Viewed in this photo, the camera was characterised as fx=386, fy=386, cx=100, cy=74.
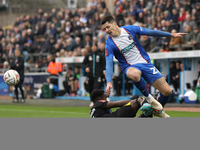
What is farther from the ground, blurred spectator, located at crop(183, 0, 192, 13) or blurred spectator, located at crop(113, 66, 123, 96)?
blurred spectator, located at crop(183, 0, 192, 13)

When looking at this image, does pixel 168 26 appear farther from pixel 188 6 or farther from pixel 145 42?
pixel 188 6

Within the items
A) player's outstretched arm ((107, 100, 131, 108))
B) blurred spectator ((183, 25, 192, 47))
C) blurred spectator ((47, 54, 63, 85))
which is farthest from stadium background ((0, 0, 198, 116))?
player's outstretched arm ((107, 100, 131, 108))

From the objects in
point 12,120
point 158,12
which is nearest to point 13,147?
point 12,120

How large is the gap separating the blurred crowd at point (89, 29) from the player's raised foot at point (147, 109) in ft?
25.5

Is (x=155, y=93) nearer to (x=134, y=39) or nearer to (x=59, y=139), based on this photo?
(x=134, y=39)

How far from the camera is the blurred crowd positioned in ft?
53.6

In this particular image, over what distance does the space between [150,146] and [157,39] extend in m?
12.1

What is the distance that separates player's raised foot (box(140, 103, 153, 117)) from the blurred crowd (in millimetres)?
7778

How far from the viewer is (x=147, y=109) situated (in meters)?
6.73

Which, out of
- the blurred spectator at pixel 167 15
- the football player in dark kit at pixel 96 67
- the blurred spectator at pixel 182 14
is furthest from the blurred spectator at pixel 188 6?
the football player in dark kit at pixel 96 67

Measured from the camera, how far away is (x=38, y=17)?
1025 inches

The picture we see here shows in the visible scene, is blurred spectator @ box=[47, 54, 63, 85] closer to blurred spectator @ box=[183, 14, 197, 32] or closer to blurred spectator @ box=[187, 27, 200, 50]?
blurred spectator @ box=[183, 14, 197, 32]

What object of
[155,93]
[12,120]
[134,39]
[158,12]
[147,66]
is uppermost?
[158,12]

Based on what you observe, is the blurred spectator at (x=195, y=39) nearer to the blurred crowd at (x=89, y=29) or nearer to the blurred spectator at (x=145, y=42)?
the blurred crowd at (x=89, y=29)
